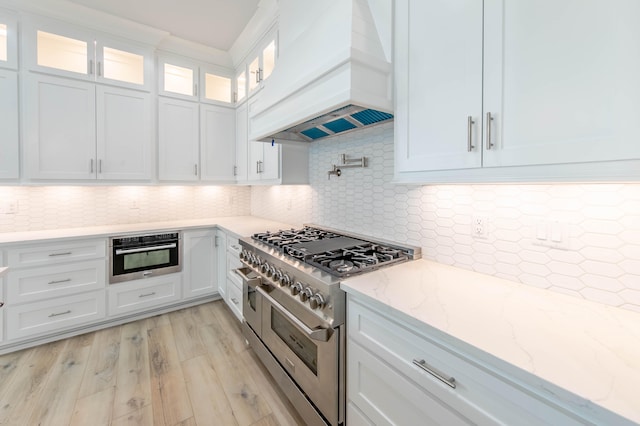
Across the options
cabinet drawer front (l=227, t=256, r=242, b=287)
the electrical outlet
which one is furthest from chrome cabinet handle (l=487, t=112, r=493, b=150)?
cabinet drawer front (l=227, t=256, r=242, b=287)

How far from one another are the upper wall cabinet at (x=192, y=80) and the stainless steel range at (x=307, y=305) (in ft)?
6.83

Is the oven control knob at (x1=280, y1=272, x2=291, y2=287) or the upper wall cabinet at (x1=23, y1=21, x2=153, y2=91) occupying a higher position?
the upper wall cabinet at (x1=23, y1=21, x2=153, y2=91)

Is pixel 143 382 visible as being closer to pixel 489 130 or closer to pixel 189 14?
pixel 489 130

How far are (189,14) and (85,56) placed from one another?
3.80 feet

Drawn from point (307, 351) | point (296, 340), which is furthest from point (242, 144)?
point (307, 351)

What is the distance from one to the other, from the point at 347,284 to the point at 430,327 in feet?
1.44

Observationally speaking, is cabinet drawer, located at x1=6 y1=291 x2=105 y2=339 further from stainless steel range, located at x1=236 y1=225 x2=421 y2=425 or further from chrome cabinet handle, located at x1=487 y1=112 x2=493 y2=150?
chrome cabinet handle, located at x1=487 y1=112 x2=493 y2=150

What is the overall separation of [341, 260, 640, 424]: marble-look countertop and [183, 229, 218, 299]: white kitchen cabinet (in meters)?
2.36

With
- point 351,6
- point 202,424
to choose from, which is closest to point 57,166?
point 202,424

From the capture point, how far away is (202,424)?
→ 64.9 inches

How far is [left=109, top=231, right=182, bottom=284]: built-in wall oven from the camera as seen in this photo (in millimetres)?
2705

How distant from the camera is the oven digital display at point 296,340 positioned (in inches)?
59.7

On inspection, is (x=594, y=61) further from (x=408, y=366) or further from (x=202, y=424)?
(x=202, y=424)

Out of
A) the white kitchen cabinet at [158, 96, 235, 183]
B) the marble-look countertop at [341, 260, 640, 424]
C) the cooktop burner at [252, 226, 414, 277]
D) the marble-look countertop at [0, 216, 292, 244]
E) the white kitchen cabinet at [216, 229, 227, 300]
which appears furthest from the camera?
the white kitchen cabinet at [158, 96, 235, 183]
